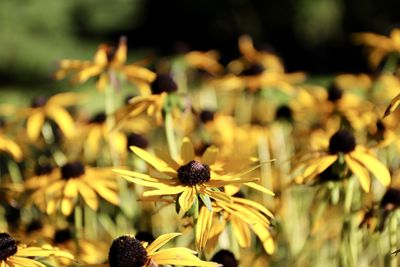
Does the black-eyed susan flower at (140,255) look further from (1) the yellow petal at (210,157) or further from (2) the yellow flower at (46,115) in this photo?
(2) the yellow flower at (46,115)

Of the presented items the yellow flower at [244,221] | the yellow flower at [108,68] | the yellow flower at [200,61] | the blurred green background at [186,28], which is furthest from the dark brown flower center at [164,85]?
the blurred green background at [186,28]

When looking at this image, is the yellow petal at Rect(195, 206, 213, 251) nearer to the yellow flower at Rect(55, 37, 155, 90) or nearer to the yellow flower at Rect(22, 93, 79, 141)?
the yellow flower at Rect(55, 37, 155, 90)

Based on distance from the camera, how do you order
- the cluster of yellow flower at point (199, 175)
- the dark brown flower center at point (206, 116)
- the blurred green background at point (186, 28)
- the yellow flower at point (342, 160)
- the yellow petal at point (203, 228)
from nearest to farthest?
the yellow petal at point (203, 228)
the cluster of yellow flower at point (199, 175)
the yellow flower at point (342, 160)
the dark brown flower center at point (206, 116)
the blurred green background at point (186, 28)

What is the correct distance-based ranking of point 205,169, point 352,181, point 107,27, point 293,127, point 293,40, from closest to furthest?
point 205,169, point 352,181, point 293,127, point 293,40, point 107,27

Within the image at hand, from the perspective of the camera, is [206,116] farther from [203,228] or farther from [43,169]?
[203,228]

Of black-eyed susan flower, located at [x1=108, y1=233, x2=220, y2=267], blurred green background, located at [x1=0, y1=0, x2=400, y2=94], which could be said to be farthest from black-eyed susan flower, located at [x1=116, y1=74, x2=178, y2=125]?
blurred green background, located at [x1=0, y1=0, x2=400, y2=94]

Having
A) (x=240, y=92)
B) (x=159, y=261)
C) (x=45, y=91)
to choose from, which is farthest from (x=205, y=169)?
(x=45, y=91)

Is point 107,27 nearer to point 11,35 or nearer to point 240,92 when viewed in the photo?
point 11,35
